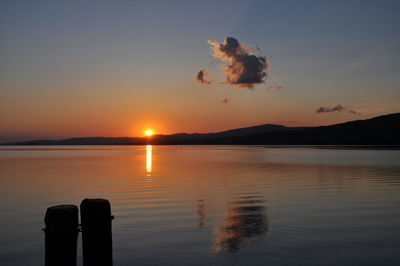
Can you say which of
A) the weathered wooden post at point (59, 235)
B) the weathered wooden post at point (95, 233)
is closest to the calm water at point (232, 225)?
the weathered wooden post at point (95, 233)

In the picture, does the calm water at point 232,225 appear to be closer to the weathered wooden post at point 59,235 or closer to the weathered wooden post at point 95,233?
the weathered wooden post at point 95,233

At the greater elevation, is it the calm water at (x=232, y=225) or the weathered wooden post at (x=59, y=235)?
the weathered wooden post at (x=59, y=235)

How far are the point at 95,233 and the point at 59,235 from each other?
0.68 m

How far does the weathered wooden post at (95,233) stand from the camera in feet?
24.2

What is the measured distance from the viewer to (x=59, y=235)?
6988 millimetres

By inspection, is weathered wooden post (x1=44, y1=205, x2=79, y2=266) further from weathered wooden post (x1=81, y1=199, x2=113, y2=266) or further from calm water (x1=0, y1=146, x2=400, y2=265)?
calm water (x1=0, y1=146, x2=400, y2=265)

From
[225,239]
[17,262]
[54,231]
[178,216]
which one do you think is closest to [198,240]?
[225,239]

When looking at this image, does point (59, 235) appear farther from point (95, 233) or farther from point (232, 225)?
point (232, 225)

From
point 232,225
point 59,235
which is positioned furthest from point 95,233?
point 232,225

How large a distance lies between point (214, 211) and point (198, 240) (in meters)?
5.55

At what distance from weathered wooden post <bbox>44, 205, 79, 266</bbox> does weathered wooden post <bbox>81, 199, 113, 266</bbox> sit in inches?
13.6

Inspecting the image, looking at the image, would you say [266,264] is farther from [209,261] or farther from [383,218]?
[383,218]

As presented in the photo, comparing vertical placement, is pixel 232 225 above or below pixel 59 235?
below

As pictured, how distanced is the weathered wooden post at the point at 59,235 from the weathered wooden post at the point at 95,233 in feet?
1.14
